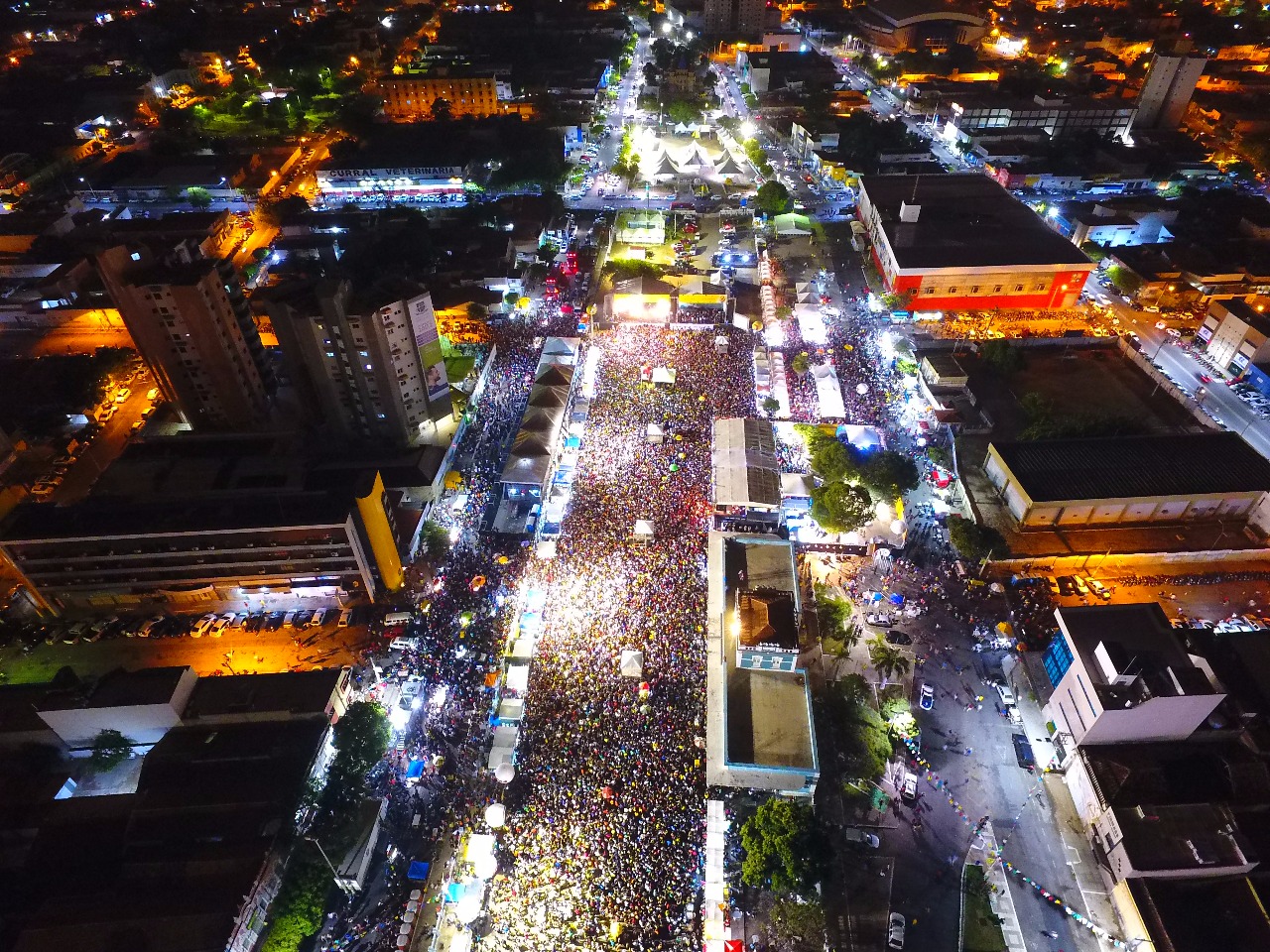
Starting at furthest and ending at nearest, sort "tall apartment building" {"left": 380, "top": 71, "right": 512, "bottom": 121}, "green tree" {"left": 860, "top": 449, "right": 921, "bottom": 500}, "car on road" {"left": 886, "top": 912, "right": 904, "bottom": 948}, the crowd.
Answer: "tall apartment building" {"left": 380, "top": 71, "right": 512, "bottom": 121}, "green tree" {"left": 860, "top": 449, "right": 921, "bottom": 500}, the crowd, "car on road" {"left": 886, "top": 912, "right": 904, "bottom": 948}

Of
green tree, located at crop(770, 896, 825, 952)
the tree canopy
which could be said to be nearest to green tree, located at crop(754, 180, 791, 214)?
the tree canopy

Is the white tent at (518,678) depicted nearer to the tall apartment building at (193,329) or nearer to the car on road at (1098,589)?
the tall apartment building at (193,329)

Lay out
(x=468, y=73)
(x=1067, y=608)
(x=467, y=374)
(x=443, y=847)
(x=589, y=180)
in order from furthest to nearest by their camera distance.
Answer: (x=468, y=73) < (x=589, y=180) < (x=467, y=374) < (x=1067, y=608) < (x=443, y=847)

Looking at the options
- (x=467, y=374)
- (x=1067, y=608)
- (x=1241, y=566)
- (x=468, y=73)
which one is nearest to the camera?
(x=1067, y=608)

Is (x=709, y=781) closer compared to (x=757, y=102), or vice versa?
(x=709, y=781)

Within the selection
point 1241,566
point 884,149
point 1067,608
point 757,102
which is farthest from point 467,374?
point 757,102

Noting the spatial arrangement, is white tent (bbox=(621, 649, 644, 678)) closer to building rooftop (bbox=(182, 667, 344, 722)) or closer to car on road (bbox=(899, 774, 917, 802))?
car on road (bbox=(899, 774, 917, 802))

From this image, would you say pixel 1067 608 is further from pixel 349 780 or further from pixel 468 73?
pixel 468 73
